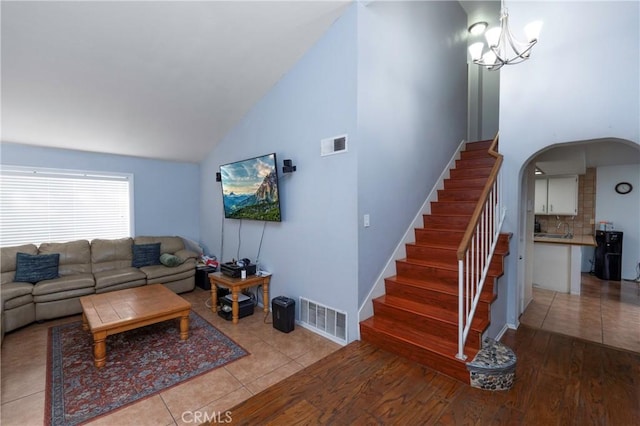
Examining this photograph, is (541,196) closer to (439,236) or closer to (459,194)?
(459,194)

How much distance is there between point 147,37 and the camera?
109 inches

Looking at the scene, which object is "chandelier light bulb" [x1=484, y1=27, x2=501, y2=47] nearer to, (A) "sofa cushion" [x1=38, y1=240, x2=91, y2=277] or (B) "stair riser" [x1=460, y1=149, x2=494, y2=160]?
(B) "stair riser" [x1=460, y1=149, x2=494, y2=160]

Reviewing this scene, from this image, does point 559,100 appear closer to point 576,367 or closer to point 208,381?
point 576,367

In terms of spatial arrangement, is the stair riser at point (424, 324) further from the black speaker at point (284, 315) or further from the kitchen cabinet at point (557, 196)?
the kitchen cabinet at point (557, 196)

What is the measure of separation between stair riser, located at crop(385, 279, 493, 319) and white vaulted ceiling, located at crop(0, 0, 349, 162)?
2.88 m

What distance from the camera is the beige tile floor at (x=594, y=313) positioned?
3.13 m

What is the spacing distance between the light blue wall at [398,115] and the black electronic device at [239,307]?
163cm

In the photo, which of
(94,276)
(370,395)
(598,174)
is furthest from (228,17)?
(598,174)

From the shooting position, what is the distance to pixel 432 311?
9.02 feet

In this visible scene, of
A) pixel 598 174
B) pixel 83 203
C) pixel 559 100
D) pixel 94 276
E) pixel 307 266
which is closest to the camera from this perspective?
pixel 559 100

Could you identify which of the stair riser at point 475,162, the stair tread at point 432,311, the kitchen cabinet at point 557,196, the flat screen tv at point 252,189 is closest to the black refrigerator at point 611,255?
the kitchen cabinet at point 557,196

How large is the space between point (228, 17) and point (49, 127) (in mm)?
2981

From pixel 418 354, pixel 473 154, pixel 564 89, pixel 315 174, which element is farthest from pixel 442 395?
pixel 473 154

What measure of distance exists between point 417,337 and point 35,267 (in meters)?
4.82
